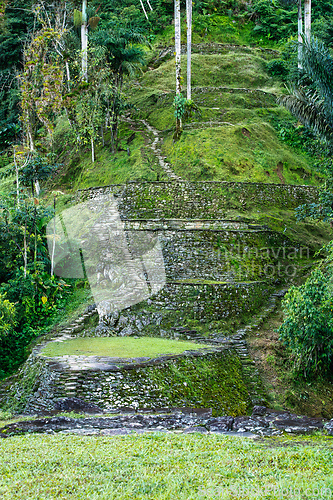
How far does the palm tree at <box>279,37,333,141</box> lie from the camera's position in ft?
29.5

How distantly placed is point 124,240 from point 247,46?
2207 centimetres

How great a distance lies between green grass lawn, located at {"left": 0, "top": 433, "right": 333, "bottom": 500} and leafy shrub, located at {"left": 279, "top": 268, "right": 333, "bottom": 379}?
426 centimetres

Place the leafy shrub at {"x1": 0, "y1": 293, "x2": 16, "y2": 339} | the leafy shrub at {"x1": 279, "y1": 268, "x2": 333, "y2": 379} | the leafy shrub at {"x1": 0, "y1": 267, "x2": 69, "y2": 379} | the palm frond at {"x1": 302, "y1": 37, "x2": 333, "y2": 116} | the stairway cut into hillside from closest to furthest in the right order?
the stairway cut into hillside → the leafy shrub at {"x1": 279, "y1": 268, "x2": 333, "y2": 379} → the palm frond at {"x1": 302, "y1": 37, "x2": 333, "y2": 116} → the leafy shrub at {"x1": 0, "y1": 293, "x2": 16, "y2": 339} → the leafy shrub at {"x1": 0, "y1": 267, "x2": 69, "y2": 379}

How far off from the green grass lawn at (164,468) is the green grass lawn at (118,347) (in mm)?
3729

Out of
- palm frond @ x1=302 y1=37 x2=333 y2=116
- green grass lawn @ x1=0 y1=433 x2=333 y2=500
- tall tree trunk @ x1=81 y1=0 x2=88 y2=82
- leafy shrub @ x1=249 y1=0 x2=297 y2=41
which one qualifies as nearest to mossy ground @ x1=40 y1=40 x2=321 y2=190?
tall tree trunk @ x1=81 y1=0 x2=88 y2=82

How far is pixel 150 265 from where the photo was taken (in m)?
12.5

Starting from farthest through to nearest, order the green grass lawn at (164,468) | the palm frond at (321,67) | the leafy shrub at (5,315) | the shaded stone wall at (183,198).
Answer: the shaded stone wall at (183,198)
the leafy shrub at (5,315)
the palm frond at (321,67)
the green grass lawn at (164,468)

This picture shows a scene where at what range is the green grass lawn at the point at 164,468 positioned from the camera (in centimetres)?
311

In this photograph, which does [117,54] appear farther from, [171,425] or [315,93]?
[171,425]

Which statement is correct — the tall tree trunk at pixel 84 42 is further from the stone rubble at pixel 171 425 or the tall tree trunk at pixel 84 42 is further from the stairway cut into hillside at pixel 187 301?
the stone rubble at pixel 171 425

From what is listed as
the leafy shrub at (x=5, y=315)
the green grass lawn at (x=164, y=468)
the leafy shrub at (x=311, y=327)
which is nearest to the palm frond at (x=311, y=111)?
the leafy shrub at (x=311, y=327)

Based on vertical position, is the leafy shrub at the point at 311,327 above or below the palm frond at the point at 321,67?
below

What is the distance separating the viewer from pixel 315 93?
9.59 m

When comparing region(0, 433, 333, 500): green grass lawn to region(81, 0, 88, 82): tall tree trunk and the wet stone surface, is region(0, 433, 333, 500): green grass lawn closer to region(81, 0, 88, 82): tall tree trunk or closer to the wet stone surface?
the wet stone surface
